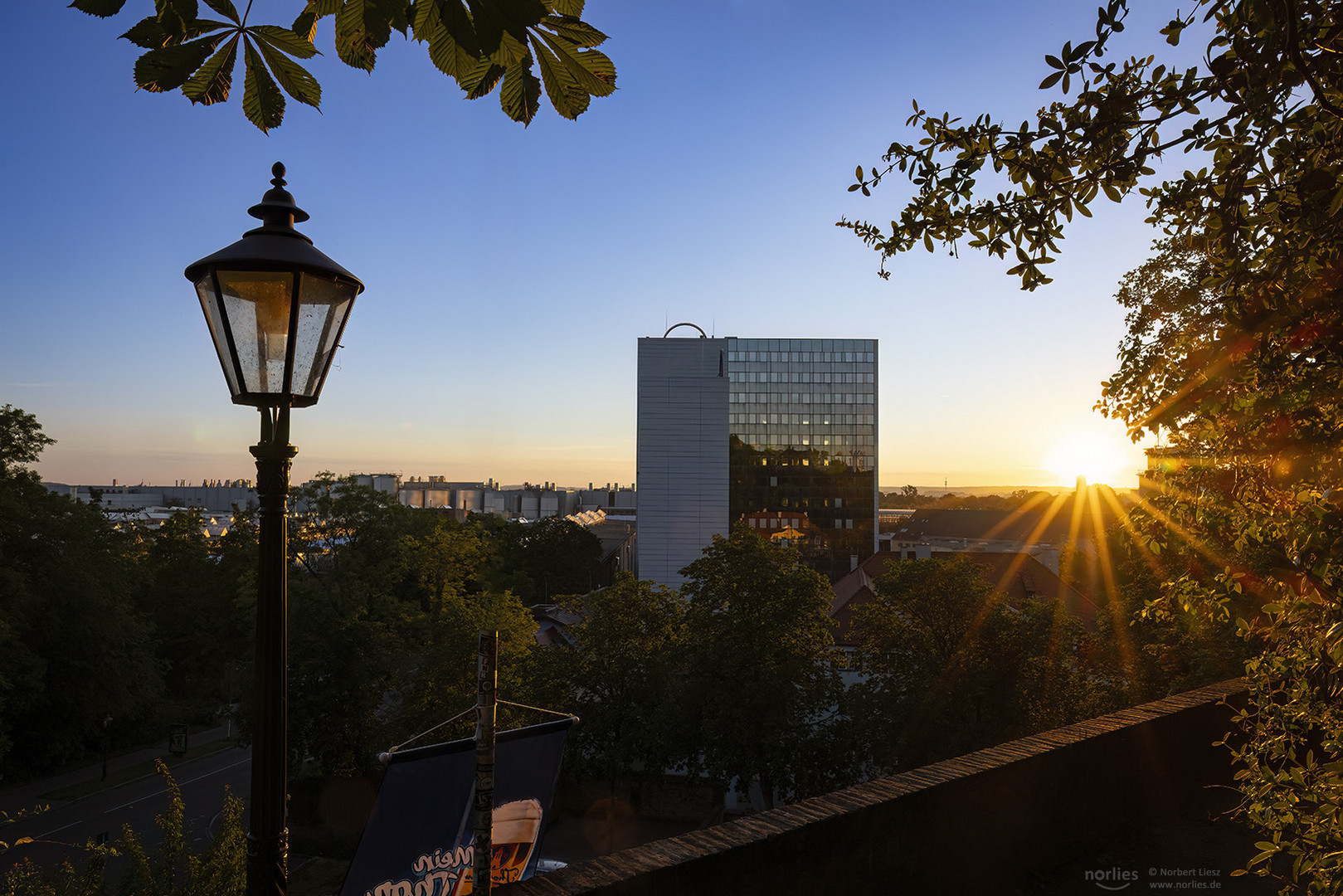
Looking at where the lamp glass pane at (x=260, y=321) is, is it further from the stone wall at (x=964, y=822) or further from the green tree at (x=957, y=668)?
the green tree at (x=957, y=668)

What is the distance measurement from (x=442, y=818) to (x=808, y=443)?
5606 cm

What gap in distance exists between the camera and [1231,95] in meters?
2.72

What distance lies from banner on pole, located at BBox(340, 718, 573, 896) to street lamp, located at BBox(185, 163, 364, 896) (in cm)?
135

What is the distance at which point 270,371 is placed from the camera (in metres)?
2.54

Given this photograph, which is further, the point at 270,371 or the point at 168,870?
the point at 168,870

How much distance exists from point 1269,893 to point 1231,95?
5.91m

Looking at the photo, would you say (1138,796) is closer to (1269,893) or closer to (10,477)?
(1269,893)

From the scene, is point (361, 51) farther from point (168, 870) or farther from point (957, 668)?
point (957, 668)

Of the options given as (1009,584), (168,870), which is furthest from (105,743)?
(1009,584)

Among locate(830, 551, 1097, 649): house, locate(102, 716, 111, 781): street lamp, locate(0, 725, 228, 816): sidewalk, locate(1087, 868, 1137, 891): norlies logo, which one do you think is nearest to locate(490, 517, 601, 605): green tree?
locate(0, 725, 228, 816): sidewalk

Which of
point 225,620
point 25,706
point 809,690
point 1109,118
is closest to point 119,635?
point 25,706

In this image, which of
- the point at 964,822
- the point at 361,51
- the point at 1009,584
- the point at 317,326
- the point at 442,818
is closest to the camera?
the point at 361,51

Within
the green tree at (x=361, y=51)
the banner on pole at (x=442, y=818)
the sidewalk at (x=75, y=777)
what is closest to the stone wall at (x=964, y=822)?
the banner on pole at (x=442, y=818)

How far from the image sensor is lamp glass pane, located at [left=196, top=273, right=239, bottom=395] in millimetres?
2473
